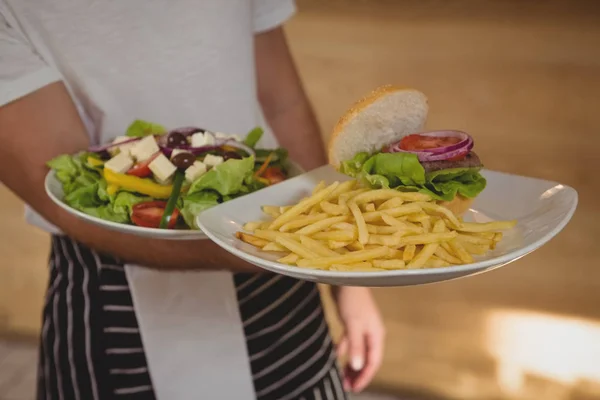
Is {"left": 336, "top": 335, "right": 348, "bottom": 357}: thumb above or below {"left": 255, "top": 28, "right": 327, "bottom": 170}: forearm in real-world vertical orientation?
below

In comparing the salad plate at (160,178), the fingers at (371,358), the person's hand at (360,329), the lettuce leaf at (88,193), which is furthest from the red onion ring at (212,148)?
the fingers at (371,358)

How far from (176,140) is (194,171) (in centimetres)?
11

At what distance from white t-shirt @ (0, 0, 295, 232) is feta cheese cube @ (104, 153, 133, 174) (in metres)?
0.20

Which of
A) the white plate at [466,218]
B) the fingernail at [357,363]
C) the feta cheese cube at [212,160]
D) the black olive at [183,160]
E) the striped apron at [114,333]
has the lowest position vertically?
the fingernail at [357,363]

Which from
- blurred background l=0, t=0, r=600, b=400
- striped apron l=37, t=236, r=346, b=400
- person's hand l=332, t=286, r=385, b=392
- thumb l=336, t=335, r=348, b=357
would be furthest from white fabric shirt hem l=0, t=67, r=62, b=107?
blurred background l=0, t=0, r=600, b=400

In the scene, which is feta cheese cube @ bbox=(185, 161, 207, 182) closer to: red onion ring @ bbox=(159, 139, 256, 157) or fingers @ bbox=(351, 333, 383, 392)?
red onion ring @ bbox=(159, 139, 256, 157)

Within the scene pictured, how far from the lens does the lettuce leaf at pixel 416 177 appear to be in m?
0.84

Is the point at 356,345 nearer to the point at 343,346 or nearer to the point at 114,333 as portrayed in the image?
the point at 343,346

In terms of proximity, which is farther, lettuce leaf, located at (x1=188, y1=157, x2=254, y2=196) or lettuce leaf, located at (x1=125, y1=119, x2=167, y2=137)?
lettuce leaf, located at (x1=125, y1=119, x2=167, y2=137)

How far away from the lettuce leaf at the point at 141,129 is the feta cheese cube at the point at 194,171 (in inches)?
8.3

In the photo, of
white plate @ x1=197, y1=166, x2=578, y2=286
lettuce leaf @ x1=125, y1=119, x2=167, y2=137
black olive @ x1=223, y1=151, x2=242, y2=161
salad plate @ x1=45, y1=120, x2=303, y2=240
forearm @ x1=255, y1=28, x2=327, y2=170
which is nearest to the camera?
white plate @ x1=197, y1=166, x2=578, y2=286

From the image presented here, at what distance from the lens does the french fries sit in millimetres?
754

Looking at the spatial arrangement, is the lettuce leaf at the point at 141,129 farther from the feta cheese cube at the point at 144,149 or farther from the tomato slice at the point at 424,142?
the tomato slice at the point at 424,142

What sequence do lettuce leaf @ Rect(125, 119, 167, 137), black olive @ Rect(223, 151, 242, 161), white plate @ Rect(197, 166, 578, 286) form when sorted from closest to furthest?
white plate @ Rect(197, 166, 578, 286) < black olive @ Rect(223, 151, 242, 161) < lettuce leaf @ Rect(125, 119, 167, 137)
